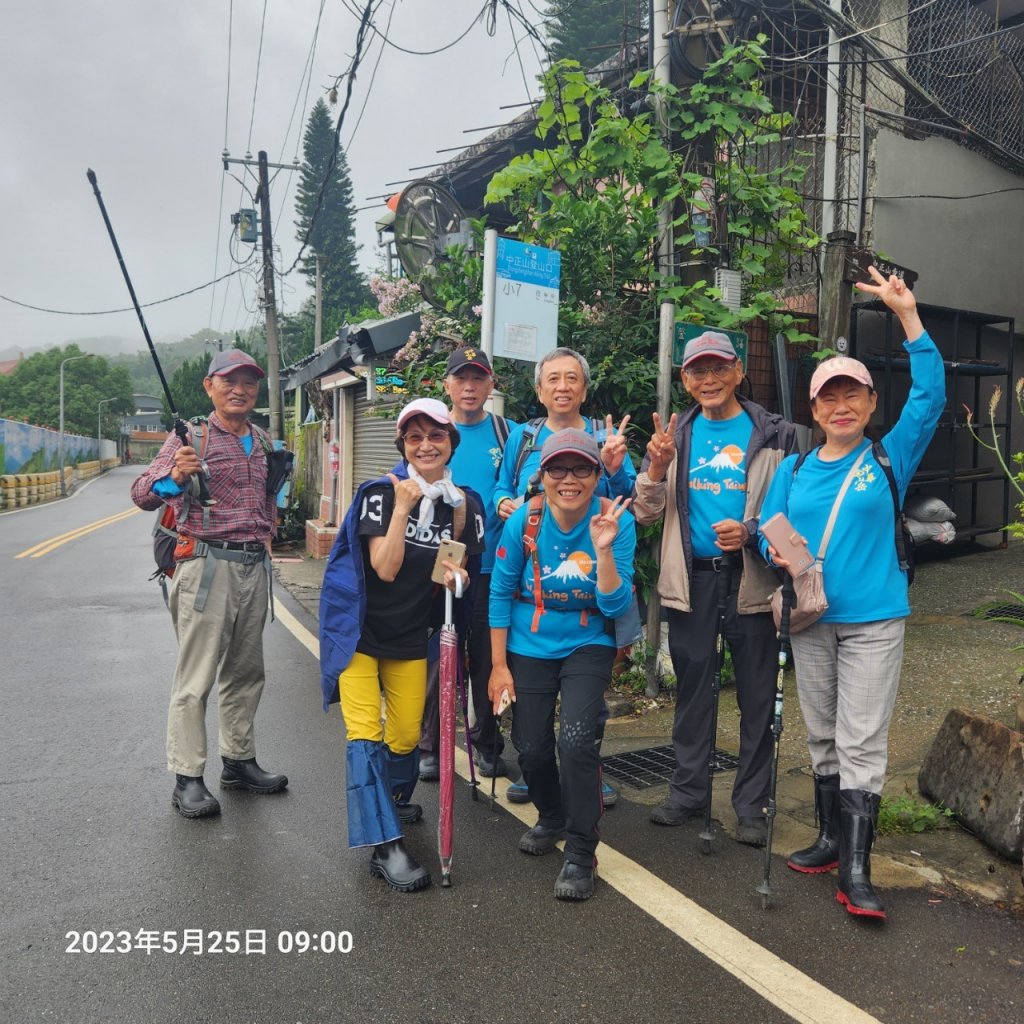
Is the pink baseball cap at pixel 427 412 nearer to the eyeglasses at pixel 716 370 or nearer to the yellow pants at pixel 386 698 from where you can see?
the yellow pants at pixel 386 698

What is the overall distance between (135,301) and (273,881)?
2.75m

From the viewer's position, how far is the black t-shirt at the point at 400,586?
3.68m

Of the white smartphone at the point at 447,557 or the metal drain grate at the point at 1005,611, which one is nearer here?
the white smartphone at the point at 447,557

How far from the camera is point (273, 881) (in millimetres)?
3562

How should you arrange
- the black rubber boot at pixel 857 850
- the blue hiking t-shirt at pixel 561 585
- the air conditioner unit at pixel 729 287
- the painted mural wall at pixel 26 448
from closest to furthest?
the black rubber boot at pixel 857 850
the blue hiking t-shirt at pixel 561 585
the air conditioner unit at pixel 729 287
the painted mural wall at pixel 26 448

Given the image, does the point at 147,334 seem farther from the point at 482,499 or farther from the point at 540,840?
the point at 540,840

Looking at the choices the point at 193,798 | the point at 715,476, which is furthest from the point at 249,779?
the point at 715,476

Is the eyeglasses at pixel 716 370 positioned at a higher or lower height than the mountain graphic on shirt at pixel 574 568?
higher

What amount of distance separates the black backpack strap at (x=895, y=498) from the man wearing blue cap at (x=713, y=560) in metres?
0.60

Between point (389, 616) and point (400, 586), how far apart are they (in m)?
0.13

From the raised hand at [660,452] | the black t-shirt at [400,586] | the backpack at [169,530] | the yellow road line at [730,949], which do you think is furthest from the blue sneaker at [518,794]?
the backpack at [169,530]

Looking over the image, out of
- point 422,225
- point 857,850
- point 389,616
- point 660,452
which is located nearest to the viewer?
point 857,850

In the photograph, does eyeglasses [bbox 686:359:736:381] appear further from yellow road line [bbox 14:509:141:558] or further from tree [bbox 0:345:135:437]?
tree [bbox 0:345:135:437]

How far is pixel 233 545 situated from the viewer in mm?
4516
